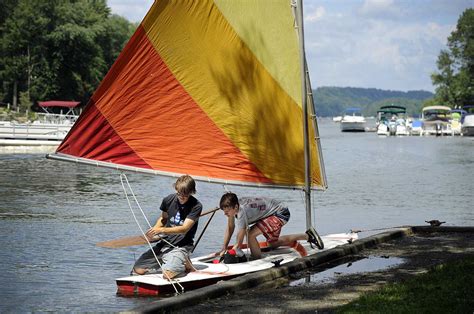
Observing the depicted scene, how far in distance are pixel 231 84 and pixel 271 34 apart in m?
0.97

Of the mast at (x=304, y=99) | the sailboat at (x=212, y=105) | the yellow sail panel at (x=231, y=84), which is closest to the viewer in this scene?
the sailboat at (x=212, y=105)

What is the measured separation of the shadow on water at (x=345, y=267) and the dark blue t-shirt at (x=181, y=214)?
146 centimetres

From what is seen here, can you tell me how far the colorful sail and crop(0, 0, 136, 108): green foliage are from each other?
87.8 m

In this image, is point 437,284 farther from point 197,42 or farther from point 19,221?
point 19,221

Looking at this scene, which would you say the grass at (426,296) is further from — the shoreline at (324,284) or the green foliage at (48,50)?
the green foliage at (48,50)

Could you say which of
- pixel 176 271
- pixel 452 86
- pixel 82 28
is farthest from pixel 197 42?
pixel 452 86

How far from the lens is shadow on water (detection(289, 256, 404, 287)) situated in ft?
40.0

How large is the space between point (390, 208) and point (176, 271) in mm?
15972

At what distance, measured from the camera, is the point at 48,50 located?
10250cm

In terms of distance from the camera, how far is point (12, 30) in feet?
329

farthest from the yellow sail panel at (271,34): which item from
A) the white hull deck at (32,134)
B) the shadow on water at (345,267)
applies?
the white hull deck at (32,134)

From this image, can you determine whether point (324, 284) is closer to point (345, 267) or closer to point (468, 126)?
point (345, 267)

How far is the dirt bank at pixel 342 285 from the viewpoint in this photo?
10078 mm

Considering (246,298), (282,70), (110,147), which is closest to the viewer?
(246,298)
